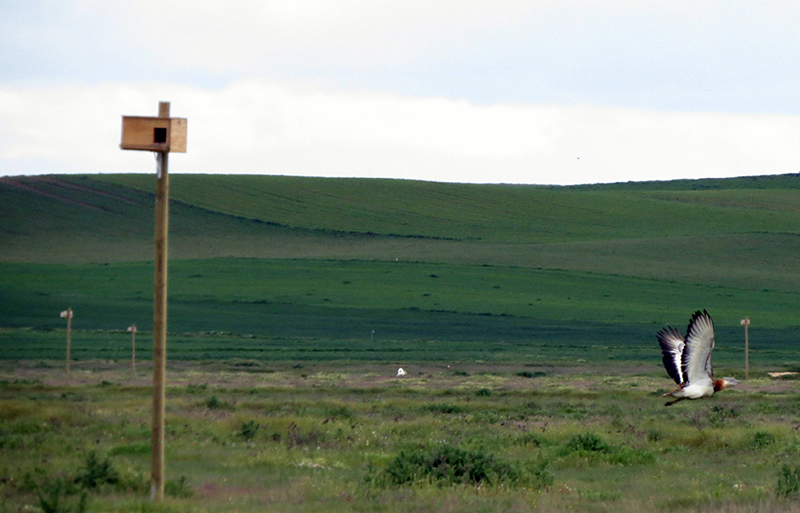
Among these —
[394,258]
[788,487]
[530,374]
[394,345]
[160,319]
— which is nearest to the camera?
[160,319]

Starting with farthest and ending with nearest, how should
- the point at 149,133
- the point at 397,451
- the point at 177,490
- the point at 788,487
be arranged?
the point at 397,451 → the point at 788,487 → the point at 177,490 → the point at 149,133

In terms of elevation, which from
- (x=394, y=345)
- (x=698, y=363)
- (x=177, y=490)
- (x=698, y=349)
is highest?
(x=698, y=349)

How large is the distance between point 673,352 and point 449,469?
366 cm

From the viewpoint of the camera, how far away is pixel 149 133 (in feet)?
31.3

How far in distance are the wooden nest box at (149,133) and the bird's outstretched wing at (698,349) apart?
23.1ft

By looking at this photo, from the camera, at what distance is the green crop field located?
12.2 meters

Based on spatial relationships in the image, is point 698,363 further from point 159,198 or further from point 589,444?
point 159,198

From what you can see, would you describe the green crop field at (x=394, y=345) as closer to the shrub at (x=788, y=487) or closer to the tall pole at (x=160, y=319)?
the shrub at (x=788, y=487)

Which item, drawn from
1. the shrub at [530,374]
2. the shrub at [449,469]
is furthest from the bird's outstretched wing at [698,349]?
the shrub at [530,374]

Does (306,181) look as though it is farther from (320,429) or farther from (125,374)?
(320,429)

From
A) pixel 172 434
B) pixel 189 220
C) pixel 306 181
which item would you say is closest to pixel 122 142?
pixel 172 434

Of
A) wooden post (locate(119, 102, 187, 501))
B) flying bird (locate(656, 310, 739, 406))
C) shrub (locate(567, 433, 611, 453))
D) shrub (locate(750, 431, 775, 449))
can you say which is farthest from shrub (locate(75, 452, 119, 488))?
shrub (locate(750, 431, 775, 449))

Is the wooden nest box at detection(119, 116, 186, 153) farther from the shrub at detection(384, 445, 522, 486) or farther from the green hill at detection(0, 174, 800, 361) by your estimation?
the green hill at detection(0, 174, 800, 361)

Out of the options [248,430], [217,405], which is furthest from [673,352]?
[217,405]
